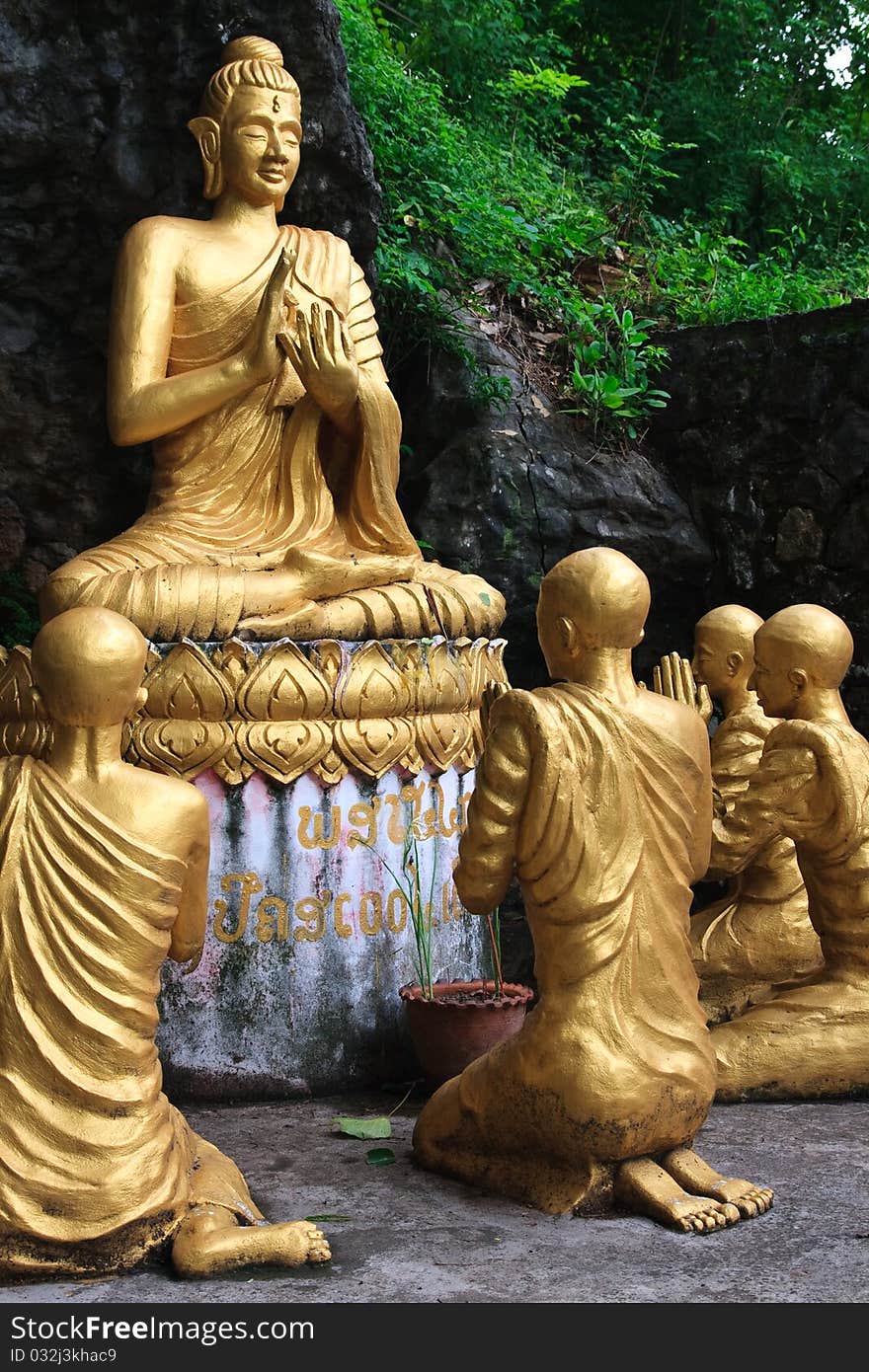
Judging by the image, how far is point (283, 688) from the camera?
4.39 metres

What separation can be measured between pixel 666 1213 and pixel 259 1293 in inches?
34.6

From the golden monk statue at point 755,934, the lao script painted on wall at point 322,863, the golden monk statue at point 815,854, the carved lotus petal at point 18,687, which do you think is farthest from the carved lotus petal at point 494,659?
the carved lotus petal at point 18,687

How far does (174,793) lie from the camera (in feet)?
10.0

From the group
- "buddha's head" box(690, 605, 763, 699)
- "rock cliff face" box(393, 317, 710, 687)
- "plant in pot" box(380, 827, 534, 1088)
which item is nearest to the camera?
"plant in pot" box(380, 827, 534, 1088)

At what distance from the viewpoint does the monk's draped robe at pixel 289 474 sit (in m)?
4.80

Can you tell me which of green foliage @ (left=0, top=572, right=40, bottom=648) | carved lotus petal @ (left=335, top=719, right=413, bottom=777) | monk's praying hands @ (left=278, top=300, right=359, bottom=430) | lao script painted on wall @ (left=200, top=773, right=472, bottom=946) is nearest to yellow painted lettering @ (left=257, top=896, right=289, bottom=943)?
lao script painted on wall @ (left=200, top=773, right=472, bottom=946)

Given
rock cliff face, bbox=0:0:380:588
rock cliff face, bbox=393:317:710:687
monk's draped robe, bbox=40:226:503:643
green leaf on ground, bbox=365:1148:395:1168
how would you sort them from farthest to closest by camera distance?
rock cliff face, bbox=393:317:710:687, rock cliff face, bbox=0:0:380:588, monk's draped robe, bbox=40:226:503:643, green leaf on ground, bbox=365:1148:395:1168

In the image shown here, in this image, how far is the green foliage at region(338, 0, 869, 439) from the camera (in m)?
7.70

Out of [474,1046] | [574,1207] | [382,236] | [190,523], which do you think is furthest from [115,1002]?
[382,236]

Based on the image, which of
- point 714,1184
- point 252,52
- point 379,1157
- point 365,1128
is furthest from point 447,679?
point 252,52

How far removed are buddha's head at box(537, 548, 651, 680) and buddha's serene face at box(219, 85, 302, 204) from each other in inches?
104

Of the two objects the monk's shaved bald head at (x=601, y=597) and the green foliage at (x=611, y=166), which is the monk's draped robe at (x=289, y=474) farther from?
the green foliage at (x=611, y=166)

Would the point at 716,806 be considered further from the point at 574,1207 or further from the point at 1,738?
the point at 1,738

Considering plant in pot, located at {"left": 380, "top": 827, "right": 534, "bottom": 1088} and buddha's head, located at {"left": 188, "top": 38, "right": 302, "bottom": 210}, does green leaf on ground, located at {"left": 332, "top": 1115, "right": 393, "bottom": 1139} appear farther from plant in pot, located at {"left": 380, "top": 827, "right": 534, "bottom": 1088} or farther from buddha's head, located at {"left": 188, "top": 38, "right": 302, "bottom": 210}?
buddha's head, located at {"left": 188, "top": 38, "right": 302, "bottom": 210}
